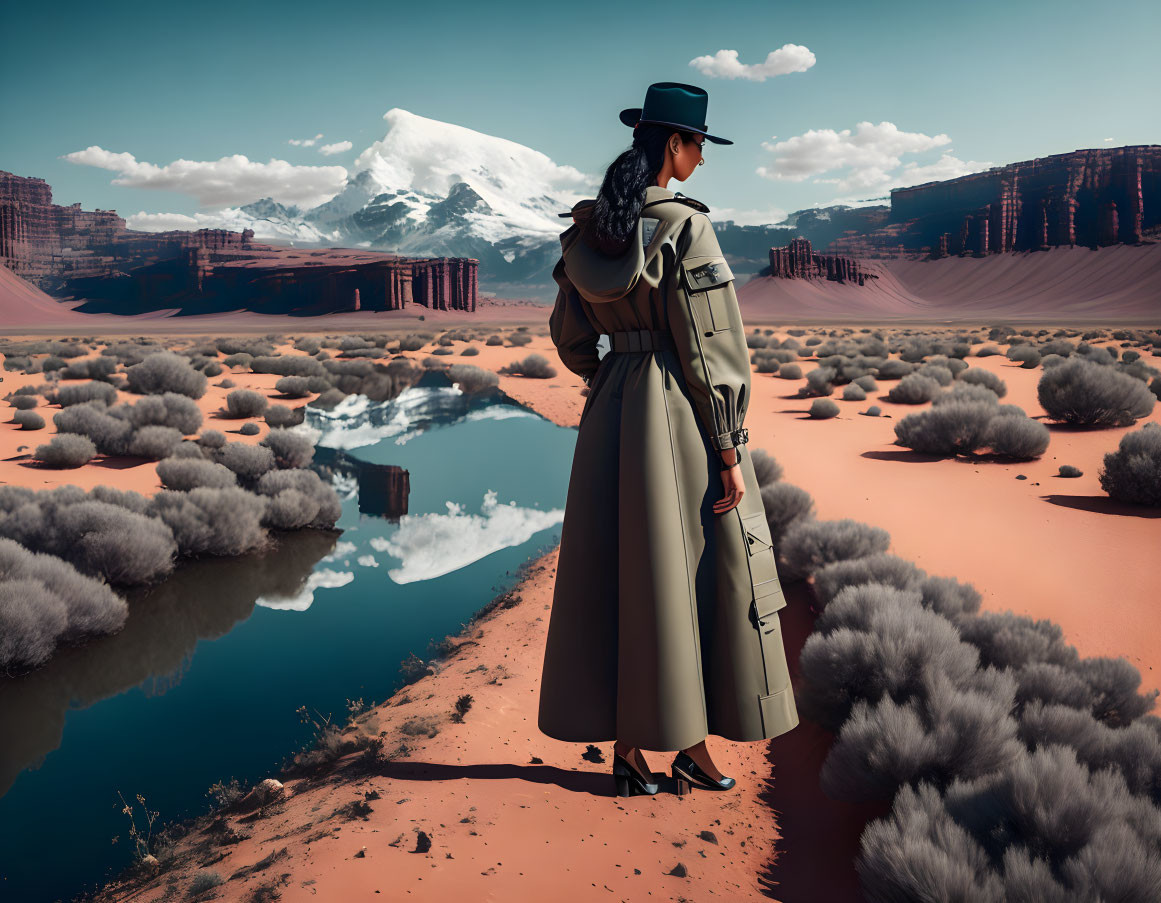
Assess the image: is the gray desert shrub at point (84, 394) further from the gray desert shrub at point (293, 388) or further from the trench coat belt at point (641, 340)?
the trench coat belt at point (641, 340)

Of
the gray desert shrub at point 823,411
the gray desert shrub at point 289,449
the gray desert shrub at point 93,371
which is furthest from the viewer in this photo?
the gray desert shrub at point 93,371

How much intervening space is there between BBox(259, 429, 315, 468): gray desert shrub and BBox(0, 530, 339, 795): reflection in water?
3.29 metres

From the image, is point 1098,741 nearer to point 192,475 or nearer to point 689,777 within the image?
point 689,777

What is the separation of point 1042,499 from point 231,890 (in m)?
8.11

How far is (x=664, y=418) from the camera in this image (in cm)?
288

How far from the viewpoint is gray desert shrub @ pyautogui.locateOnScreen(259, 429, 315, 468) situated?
38.3 feet

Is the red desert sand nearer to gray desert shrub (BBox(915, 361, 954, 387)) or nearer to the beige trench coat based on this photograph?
the beige trench coat

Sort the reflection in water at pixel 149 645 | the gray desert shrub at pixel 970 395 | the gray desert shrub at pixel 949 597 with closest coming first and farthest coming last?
the gray desert shrub at pixel 949 597 → the reflection in water at pixel 149 645 → the gray desert shrub at pixel 970 395

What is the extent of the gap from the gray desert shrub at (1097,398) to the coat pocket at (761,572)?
10.6 metres

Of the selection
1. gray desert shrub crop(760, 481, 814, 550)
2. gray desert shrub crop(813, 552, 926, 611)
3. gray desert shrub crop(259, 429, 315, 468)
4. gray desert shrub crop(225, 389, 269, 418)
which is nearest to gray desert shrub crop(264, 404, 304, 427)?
gray desert shrub crop(225, 389, 269, 418)

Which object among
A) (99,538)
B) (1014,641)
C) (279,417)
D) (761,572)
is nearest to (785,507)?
(1014,641)

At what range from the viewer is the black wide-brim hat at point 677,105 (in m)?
2.96

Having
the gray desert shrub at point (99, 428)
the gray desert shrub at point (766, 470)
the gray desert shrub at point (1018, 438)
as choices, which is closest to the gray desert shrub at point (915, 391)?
the gray desert shrub at point (1018, 438)

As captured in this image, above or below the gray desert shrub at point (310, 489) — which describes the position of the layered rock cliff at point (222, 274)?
above
